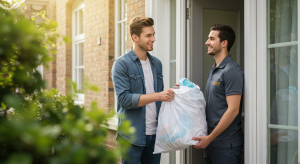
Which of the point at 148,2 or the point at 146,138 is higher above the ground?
the point at 148,2

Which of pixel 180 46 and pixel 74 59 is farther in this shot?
pixel 74 59

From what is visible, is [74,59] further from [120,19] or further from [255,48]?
[255,48]

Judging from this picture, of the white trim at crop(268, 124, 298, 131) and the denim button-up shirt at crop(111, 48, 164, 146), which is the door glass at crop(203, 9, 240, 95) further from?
the white trim at crop(268, 124, 298, 131)

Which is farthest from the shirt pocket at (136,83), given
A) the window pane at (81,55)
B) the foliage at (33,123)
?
the window pane at (81,55)

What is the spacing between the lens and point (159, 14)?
338 cm

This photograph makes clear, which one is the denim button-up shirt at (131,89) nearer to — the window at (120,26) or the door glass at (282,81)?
the door glass at (282,81)

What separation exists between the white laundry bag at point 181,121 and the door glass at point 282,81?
1.73 ft

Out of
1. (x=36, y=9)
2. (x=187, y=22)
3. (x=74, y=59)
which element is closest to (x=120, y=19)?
(x=187, y=22)

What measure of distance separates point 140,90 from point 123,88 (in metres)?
0.18

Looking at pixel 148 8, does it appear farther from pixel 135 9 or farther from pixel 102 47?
pixel 102 47

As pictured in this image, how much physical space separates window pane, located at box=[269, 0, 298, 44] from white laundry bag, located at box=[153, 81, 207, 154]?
0.73 metres

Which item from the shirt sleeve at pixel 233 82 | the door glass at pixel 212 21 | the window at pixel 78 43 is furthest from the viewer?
the window at pixel 78 43

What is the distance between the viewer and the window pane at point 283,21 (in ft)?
6.37

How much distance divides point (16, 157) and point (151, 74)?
2111 mm
